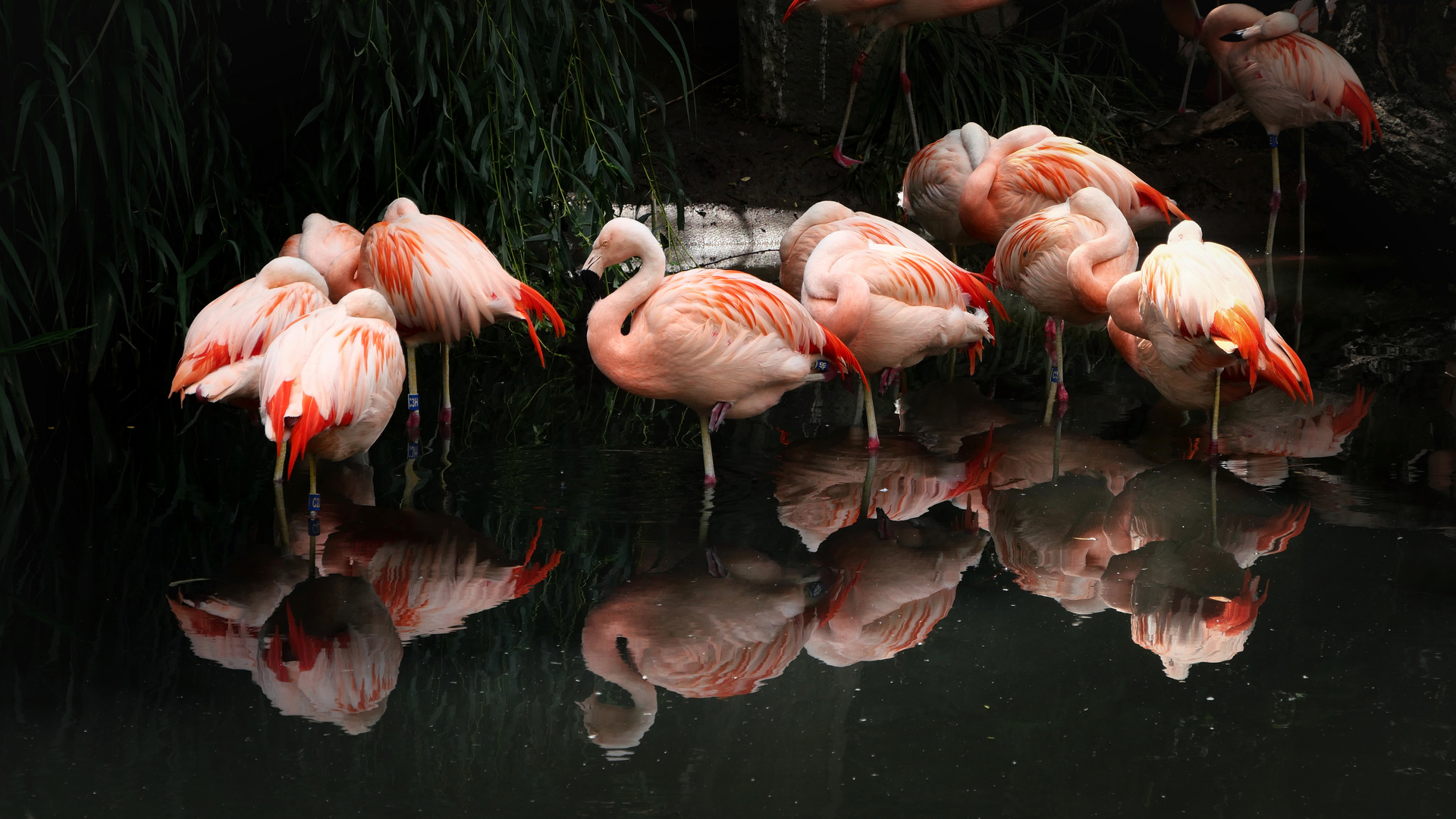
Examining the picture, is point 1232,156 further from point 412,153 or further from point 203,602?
point 203,602

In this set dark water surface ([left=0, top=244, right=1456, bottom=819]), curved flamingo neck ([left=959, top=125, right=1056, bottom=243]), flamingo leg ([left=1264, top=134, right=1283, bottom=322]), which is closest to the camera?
dark water surface ([left=0, top=244, right=1456, bottom=819])

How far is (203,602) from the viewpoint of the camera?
2.92 m

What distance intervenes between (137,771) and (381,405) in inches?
59.9

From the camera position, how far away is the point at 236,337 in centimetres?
382

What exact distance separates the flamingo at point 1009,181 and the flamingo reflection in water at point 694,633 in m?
2.67

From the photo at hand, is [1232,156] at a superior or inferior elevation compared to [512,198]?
inferior

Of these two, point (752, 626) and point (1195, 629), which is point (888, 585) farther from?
point (1195, 629)

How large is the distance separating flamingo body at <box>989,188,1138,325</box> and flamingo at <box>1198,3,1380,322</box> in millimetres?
2154

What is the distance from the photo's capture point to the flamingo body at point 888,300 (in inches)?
160

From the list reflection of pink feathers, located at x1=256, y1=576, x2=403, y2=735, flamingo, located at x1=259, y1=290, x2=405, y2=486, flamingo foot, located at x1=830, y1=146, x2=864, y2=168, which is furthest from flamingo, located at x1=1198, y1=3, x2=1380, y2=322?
reflection of pink feathers, located at x1=256, y1=576, x2=403, y2=735

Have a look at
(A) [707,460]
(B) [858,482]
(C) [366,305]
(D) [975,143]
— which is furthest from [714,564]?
(D) [975,143]

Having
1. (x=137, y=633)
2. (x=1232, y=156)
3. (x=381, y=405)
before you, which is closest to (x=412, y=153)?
(x=381, y=405)

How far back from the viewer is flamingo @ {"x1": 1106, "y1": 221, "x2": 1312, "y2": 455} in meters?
3.65

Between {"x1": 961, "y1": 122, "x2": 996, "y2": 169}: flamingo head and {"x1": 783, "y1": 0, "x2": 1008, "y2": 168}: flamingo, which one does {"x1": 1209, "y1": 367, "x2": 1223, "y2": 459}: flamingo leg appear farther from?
{"x1": 783, "y1": 0, "x2": 1008, "y2": 168}: flamingo
